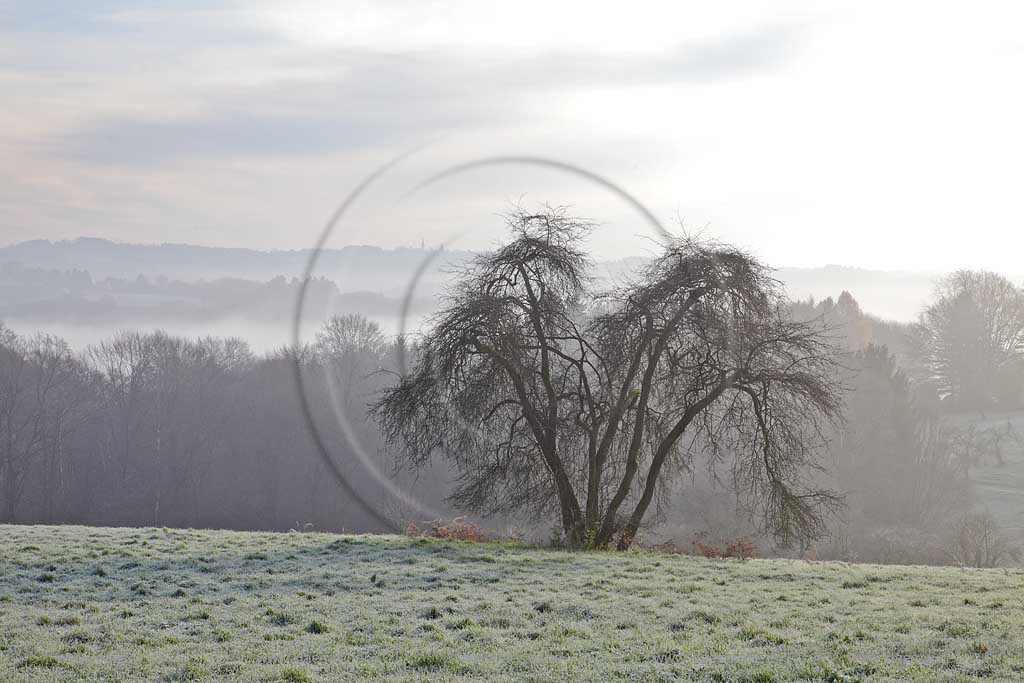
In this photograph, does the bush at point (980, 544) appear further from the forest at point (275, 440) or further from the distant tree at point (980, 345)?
the distant tree at point (980, 345)

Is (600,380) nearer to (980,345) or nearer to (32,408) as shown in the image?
(32,408)

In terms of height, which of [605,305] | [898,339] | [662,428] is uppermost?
[898,339]

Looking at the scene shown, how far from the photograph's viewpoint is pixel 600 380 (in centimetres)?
2511

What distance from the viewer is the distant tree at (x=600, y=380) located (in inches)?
896

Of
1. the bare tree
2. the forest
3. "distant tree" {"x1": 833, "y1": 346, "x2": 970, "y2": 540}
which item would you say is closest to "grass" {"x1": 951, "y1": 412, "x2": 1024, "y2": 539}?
the forest

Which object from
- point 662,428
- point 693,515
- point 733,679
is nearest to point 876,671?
point 733,679

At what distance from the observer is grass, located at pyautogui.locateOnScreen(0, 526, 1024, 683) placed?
9.97m

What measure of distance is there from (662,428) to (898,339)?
8917 cm

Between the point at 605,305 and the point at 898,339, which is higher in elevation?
the point at 898,339

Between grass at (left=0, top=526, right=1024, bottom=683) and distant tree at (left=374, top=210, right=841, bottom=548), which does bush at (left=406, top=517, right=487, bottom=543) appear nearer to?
distant tree at (left=374, top=210, right=841, bottom=548)

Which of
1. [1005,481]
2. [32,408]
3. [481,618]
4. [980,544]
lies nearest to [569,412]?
[481,618]

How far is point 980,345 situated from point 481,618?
296 feet

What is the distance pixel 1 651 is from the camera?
35.6 feet

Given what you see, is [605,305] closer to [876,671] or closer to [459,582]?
[459,582]
